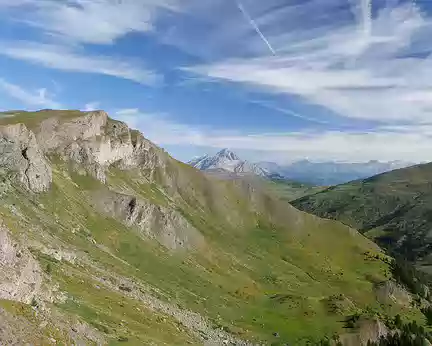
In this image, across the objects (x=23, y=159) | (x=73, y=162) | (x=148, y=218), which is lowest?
(x=148, y=218)

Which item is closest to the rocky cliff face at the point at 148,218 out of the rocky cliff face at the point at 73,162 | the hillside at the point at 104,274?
the rocky cliff face at the point at 73,162

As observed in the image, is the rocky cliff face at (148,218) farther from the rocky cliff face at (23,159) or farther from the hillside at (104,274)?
the rocky cliff face at (23,159)

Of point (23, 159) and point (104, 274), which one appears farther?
point (23, 159)

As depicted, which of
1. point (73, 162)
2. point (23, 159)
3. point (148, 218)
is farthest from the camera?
point (73, 162)

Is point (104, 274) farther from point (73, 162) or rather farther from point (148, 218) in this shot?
point (73, 162)

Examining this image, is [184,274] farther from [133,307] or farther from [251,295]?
[133,307]

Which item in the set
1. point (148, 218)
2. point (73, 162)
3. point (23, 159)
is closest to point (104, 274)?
point (23, 159)

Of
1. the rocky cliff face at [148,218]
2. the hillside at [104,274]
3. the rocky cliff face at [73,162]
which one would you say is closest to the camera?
the hillside at [104,274]

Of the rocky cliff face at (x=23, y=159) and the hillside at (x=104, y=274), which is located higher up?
the rocky cliff face at (x=23, y=159)

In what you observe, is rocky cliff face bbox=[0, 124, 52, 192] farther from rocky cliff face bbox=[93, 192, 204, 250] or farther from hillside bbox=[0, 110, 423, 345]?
rocky cliff face bbox=[93, 192, 204, 250]

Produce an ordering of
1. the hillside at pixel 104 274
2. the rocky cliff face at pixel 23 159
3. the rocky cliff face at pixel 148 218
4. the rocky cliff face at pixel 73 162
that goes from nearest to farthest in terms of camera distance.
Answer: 1. the hillside at pixel 104 274
2. the rocky cliff face at pixel 23 159
3. the rocky cliff face at pixel 73 162
4. the rocky cliff face at pixel 148 218

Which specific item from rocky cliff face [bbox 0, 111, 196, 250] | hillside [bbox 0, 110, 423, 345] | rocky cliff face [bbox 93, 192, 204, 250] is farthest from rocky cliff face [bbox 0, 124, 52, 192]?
rocky cliff face [bbox 93, 192, 204, 250]

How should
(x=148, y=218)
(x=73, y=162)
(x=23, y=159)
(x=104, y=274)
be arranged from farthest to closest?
1. (x=73, y=162)
2. (x=148, y=218)
3. (x=23, y=159)
4. (x=104, y=274)

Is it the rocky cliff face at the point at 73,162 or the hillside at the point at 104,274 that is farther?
the rocky cliff face at the point at 73,162
